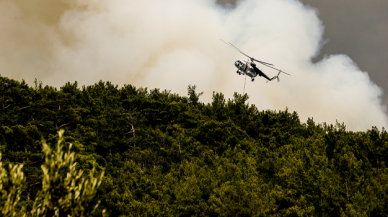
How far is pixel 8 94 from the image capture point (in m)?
45.8

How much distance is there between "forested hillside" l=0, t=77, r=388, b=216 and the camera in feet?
89.3

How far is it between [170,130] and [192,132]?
12.4 feet

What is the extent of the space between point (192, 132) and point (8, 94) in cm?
2605

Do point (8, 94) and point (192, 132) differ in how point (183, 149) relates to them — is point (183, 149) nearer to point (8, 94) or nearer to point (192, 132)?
point (192, 132)

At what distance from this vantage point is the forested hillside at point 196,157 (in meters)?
27.2

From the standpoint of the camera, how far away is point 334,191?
2673 cm

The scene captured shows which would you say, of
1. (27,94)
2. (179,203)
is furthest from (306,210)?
(27,94)

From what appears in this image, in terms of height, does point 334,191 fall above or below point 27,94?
below

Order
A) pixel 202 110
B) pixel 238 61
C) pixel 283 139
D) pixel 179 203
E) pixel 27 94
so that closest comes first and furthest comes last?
pixel 179 203 → pixel 238 61 → pixel 27 94 → pixel 283 139 → pixel 202 110

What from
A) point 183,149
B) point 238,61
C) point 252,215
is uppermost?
point 238,61

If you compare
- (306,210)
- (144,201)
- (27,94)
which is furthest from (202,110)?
(306,210)

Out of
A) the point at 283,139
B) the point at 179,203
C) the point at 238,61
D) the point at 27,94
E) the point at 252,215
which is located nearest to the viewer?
the point at 252,215

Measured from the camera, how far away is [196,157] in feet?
149

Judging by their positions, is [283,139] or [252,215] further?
[283,139]
